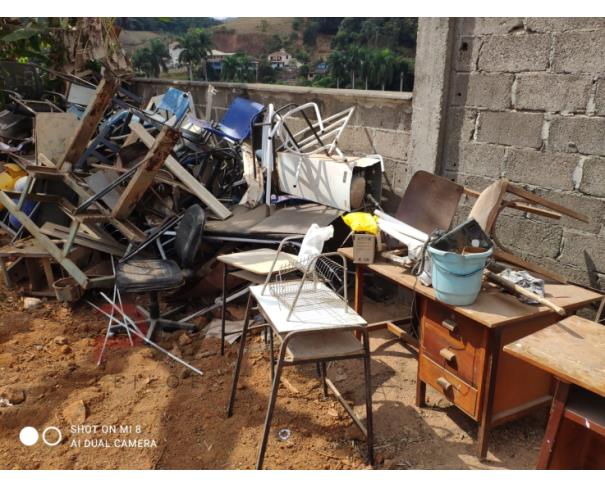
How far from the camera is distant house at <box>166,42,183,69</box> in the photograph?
50122mm

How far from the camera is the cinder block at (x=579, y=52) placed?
2.95m

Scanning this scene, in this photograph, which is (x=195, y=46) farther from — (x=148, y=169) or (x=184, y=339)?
(x=184, y=339)

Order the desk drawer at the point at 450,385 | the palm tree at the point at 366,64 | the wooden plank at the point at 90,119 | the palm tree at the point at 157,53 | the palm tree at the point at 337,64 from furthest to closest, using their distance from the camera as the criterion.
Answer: the palm tree at the point at 366,64 → the palm tree at the point at 337,64 → the palm tree at the point at 157,53 → the wooden plank at the point at 90,119 → the desk drawer at the point at 450,385

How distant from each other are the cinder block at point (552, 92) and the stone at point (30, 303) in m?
4.57

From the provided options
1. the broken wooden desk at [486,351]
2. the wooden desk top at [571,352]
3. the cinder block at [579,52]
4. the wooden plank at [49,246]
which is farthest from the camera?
the wooden plank at [49,246]

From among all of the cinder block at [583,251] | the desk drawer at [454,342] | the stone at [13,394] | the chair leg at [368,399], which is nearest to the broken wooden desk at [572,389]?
the desk drawer at [454,342]

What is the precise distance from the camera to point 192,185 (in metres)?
4.84

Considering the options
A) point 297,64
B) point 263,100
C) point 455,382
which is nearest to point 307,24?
point 297,64

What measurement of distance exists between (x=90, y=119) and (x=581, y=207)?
4.50m

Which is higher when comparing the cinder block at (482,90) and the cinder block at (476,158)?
the cinder block at (482,90)

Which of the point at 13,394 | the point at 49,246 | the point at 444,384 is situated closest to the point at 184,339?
the point at 13,394

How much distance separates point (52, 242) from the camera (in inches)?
175

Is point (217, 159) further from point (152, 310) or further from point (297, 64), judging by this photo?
point (297, 64)

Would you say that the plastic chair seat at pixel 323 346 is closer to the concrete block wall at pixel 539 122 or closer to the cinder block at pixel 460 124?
the concrete block wall at pixel 539 122
